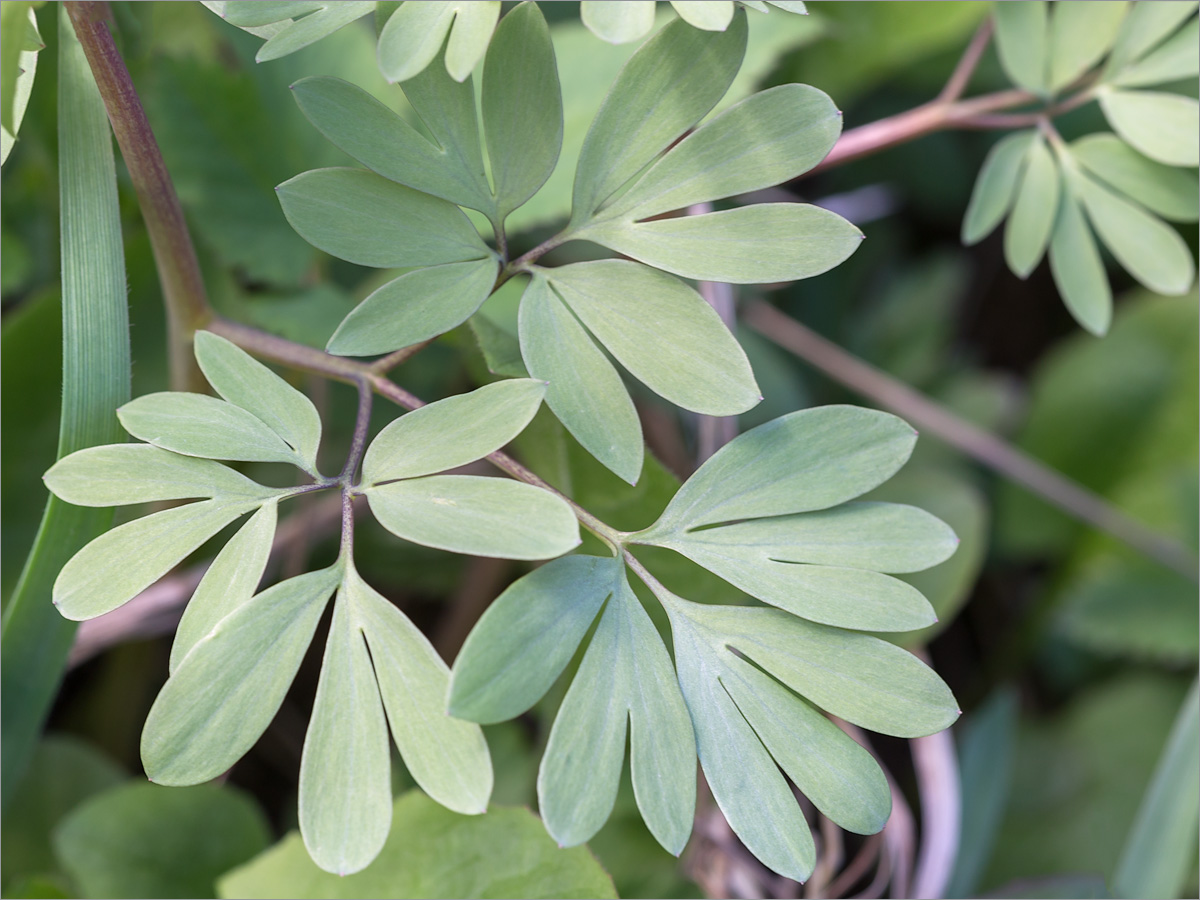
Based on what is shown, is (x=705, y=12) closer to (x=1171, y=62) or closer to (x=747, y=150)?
(x=747, y=150)

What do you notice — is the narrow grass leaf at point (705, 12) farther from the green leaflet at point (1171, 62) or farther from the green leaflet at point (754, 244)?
the green leaflet at point (1171, 62)

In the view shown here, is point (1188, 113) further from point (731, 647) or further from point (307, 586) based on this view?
point (307, 586)

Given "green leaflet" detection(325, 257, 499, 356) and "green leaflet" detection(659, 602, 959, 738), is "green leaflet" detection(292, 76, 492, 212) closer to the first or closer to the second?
"green leaflet" detection(325, 257, 499, 356)

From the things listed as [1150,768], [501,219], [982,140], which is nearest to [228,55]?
[501,219]

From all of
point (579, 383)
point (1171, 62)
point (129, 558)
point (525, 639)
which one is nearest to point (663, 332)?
point (579, 383)

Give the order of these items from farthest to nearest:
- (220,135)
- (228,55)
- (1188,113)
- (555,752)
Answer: (228,55), (220,135), (1188,113), (555,752)

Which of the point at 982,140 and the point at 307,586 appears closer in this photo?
the point at 307,586

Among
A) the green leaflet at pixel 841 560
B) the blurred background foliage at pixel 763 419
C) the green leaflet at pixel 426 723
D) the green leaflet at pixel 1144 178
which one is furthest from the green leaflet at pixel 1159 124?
the green leaflet at pixel 426 723
